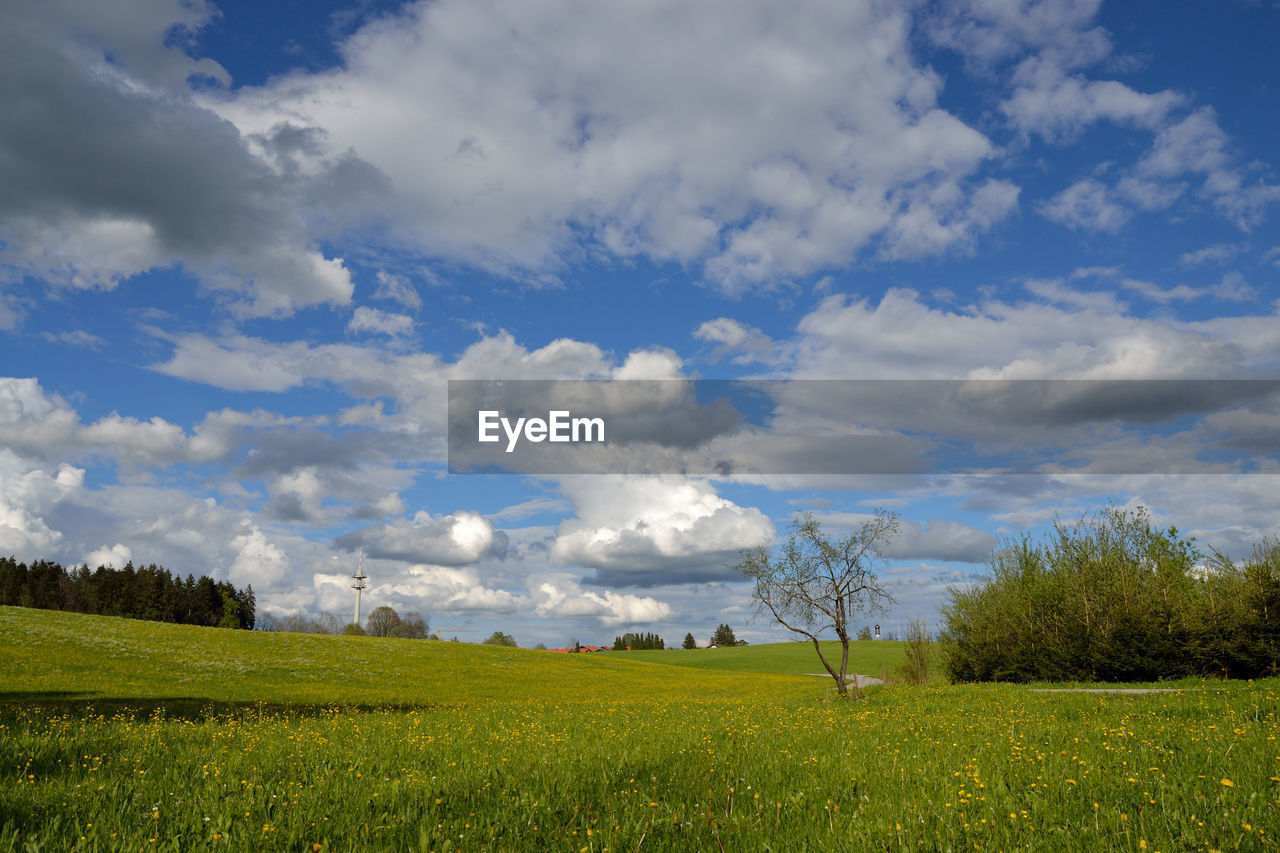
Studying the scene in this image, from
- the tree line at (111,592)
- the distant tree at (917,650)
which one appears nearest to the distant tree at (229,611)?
the tree line at (111,592)

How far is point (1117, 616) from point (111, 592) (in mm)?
140738

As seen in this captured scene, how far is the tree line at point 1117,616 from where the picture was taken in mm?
26000

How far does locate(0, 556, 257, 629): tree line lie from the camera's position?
4461 inches

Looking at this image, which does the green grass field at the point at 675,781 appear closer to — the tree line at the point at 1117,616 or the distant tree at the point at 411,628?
the tree line at the point at 1117,616

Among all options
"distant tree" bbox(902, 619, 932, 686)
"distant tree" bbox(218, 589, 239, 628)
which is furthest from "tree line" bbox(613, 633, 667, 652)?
"distant tree" bbox(902, 619, 932, 686)

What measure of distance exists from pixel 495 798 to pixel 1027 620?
33555mm

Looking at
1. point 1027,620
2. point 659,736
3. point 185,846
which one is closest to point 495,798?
point 185,846

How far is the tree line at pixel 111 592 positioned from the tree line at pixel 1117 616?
119249mm

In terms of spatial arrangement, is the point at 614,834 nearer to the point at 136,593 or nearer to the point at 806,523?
the point at 806,523

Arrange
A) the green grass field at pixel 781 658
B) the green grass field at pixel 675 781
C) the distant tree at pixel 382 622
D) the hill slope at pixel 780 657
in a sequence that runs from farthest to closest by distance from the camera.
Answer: the distant tree at pixel 382 622
the hill slope at pixel 780 657
the green grass field at pixel 781 658
the green grass field at pixel 675 781

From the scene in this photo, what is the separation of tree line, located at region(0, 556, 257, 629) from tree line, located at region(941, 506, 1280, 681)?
119249 millimetres

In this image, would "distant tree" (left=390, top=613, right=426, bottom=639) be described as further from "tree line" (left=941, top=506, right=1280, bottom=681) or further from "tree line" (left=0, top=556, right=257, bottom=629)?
"tree line" (left=941, top=506, right=1280, bottom=681)

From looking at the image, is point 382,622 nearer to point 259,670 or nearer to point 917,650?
point 259,670

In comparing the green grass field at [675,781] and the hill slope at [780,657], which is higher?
the green grass field at [675,781]
